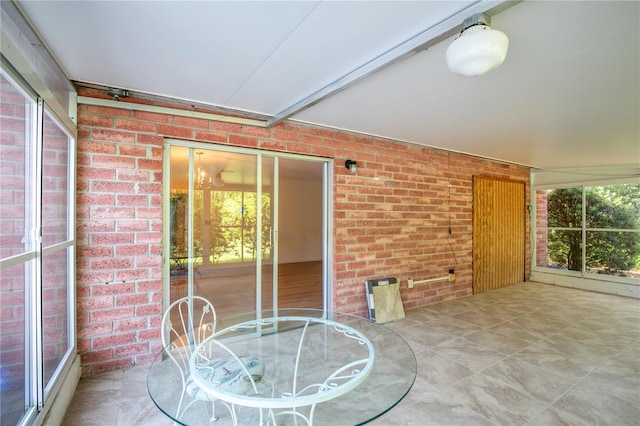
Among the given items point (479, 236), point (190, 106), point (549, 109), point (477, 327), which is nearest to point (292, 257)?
point (479, 236)

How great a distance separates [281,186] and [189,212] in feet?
18.0

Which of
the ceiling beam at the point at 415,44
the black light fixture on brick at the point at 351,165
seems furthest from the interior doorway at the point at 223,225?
the ceiling beam at the point at 415,44

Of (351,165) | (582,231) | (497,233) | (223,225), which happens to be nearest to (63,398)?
(223,225)

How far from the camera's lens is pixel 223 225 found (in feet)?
10.6

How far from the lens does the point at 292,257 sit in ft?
27.9

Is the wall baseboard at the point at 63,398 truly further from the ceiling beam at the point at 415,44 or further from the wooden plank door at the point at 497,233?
the wooden plank door at the point at 497,233

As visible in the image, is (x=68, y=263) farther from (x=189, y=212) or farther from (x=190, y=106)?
(x=190, y=106)

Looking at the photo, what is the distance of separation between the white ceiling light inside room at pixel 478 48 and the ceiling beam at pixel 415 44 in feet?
0.15

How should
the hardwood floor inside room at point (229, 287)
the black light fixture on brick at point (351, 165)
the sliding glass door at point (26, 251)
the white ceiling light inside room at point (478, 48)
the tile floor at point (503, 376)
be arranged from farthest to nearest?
the black light fixture on brick at point (351, 165) → the hardwood floor inside room at point (229, 287) → the tile floor at point (503, 376) → the sliding glass door at point (26, 251) → the white ceiling light inside room at point (478, 48)

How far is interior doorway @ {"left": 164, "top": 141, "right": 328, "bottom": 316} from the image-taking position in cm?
280

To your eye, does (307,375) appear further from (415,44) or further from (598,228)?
(598,228)

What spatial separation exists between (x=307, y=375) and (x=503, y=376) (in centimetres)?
167

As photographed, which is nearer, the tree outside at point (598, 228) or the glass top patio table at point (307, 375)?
the glass top patio table at point (307, 375)

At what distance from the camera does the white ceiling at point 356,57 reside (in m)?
1.43
